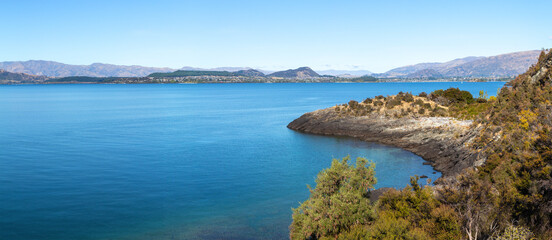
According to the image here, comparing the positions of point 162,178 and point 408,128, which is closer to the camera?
point 162,178

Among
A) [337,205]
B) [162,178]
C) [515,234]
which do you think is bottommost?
[162,178]

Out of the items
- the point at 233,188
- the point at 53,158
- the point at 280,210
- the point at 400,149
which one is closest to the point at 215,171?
the point at 233,188

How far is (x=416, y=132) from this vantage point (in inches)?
2402

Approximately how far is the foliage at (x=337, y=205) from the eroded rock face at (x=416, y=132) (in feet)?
62.2

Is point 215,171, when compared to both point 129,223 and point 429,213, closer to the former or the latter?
point 129,223

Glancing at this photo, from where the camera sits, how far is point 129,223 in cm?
3030

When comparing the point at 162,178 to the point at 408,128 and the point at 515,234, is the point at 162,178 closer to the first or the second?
the point at 515,234

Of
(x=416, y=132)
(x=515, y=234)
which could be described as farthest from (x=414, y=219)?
(x=416, y=132)

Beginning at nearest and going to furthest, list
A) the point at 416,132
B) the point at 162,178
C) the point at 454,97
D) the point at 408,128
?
the point at 162,178 → the point at 416,132 → the point at 408,128 → the point at 454,97

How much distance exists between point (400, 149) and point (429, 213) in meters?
36.9

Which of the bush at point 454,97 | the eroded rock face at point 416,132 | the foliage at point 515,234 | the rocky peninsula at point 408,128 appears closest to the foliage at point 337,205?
the foliage at point 515,234

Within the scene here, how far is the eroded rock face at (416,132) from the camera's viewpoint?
4624 cm

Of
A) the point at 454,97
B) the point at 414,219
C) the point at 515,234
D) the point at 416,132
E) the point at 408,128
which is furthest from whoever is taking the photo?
the point at 454,97

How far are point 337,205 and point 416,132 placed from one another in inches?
1683
